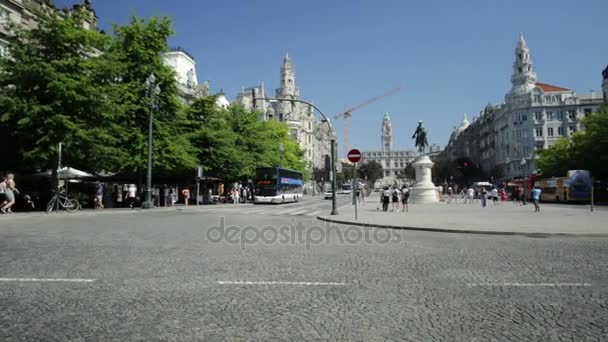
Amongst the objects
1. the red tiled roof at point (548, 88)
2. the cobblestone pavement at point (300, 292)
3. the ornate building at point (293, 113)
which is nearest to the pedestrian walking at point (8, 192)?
the cobblestone pavement at point (300, 292)

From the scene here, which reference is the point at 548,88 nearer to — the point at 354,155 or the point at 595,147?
the point at 595,147

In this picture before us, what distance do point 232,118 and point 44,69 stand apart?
30443mm

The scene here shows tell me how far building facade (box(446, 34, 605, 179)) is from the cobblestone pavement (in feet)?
251

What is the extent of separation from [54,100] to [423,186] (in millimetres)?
31637

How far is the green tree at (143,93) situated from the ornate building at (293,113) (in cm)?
7883

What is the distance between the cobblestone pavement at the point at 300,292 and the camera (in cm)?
424

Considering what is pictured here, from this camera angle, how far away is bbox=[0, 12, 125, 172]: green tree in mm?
23703

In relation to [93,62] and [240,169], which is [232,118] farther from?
[93,62]

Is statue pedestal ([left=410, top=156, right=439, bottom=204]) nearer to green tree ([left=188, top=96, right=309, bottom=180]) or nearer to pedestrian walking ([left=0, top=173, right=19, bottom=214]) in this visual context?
green tree ([left=188, top=96, right=309, bottom=180])

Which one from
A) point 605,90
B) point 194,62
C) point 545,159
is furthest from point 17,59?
point 605,90

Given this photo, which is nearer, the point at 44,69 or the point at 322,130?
the point at 44,69

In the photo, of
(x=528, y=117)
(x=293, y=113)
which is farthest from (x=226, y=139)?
(x=293, y=113)

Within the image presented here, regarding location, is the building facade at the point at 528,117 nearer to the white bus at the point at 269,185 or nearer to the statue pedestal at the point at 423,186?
the statue pedestal at the point at 423,186

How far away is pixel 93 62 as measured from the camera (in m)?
26.3
